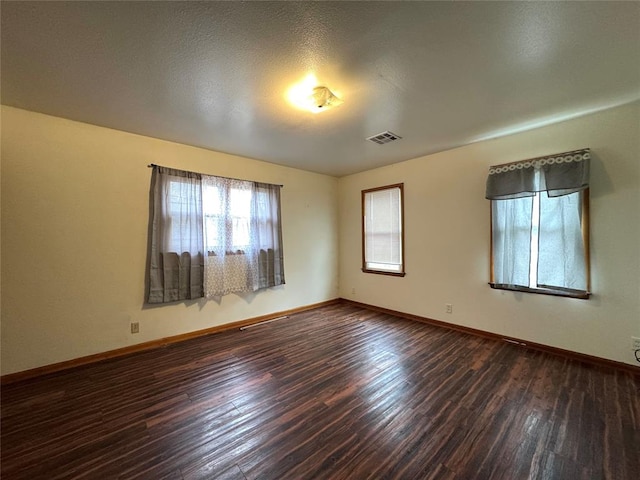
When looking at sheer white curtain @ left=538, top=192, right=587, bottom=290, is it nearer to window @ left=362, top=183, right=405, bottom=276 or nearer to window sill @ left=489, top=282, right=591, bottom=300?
window sill @ left=489, top=282, right=591, bottom=300

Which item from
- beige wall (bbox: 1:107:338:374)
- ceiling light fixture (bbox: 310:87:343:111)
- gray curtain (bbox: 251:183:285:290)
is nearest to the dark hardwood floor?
beige wall (bbox: 1:107:338:374)

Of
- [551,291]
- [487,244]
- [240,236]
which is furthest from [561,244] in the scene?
[240,236]

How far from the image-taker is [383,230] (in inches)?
173

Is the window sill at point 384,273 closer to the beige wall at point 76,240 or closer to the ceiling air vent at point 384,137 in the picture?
the ceiling air vent at point 384,137

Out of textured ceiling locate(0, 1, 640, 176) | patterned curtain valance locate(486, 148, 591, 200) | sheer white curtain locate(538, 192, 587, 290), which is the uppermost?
textured ceiling locate(0, 1, 640, 176)

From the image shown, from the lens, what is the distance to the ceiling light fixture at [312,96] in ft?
6.57

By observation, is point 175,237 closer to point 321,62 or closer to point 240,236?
point 240,236

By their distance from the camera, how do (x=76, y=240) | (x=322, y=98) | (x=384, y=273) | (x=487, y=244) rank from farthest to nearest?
(x=384, y=273)
(x=487, y=244)
(x=76, y=240)
(x=322, y=98)

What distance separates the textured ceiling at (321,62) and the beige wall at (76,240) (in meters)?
0.28

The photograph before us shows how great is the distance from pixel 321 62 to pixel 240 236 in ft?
8.46

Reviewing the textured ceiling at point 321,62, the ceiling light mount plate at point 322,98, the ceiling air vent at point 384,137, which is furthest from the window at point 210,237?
the ceiling light mount plate at point 322,98

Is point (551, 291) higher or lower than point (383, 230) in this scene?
lower

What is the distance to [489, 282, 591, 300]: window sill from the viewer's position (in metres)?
2.55

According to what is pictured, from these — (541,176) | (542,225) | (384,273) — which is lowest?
(384,273)
